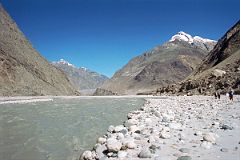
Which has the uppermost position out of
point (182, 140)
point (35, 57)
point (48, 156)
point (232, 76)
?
point (35, 57)

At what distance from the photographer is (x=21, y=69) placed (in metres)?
100

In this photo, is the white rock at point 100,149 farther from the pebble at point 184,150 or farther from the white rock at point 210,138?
the white rock at point 210,138

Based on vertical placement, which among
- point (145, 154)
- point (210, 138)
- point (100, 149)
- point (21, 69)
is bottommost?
point (100, 149)

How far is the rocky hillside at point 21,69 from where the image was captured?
92.9 metres

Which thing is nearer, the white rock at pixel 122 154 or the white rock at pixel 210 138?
the white rock at pixel 122 154

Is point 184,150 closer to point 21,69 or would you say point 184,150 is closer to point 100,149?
point 100,149

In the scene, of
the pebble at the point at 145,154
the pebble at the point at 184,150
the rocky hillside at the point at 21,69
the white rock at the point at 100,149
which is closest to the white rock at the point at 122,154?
the pebble at the point at 145,154

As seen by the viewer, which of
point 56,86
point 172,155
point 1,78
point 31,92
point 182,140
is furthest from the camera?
point 56,86

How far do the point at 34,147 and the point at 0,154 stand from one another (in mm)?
1939

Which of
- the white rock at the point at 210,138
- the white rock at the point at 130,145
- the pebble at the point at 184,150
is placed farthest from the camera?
the white rock at the point at 210,138

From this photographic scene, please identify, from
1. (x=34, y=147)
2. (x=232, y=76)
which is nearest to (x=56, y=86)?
(x=232, y=76)

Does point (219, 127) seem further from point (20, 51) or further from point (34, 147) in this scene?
point (20, 51)

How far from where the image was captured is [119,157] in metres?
10.3

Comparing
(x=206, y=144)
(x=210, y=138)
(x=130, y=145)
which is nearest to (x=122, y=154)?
(x=130, y=145)
